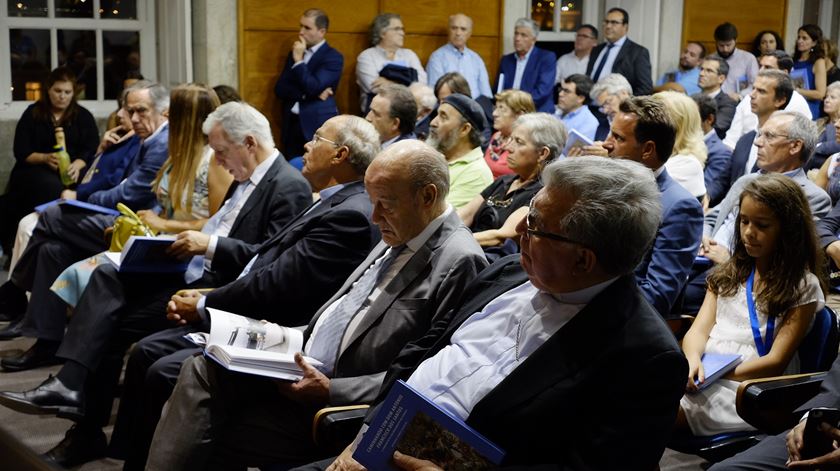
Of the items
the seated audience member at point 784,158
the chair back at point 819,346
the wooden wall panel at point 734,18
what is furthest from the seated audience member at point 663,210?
the wooden wall panel at point 734,18

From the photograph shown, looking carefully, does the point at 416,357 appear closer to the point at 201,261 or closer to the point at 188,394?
the point at 188,394

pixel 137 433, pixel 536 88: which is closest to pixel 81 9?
pixel 536 88

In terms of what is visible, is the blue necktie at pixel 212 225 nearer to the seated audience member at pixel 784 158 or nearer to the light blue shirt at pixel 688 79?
the seated audience member at pixel 784 158

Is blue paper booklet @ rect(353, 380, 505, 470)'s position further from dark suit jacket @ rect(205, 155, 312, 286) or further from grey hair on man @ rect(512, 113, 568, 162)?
grey hair on man @ rect(512, 113, 568, 162)

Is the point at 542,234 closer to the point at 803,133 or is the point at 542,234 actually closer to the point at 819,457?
the point at 819,457

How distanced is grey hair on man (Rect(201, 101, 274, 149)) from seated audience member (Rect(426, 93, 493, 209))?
3.91ft

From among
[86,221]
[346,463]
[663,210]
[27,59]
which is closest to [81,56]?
[27,59]

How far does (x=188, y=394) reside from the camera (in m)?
2.64

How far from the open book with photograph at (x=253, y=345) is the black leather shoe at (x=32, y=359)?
2010 mm

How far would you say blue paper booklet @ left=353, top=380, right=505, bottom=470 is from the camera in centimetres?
191

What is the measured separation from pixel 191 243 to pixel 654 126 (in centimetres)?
168

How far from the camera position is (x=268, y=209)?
3736 millimetres

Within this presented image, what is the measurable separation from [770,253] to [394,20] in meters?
5.57

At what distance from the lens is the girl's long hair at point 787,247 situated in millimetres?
2891
